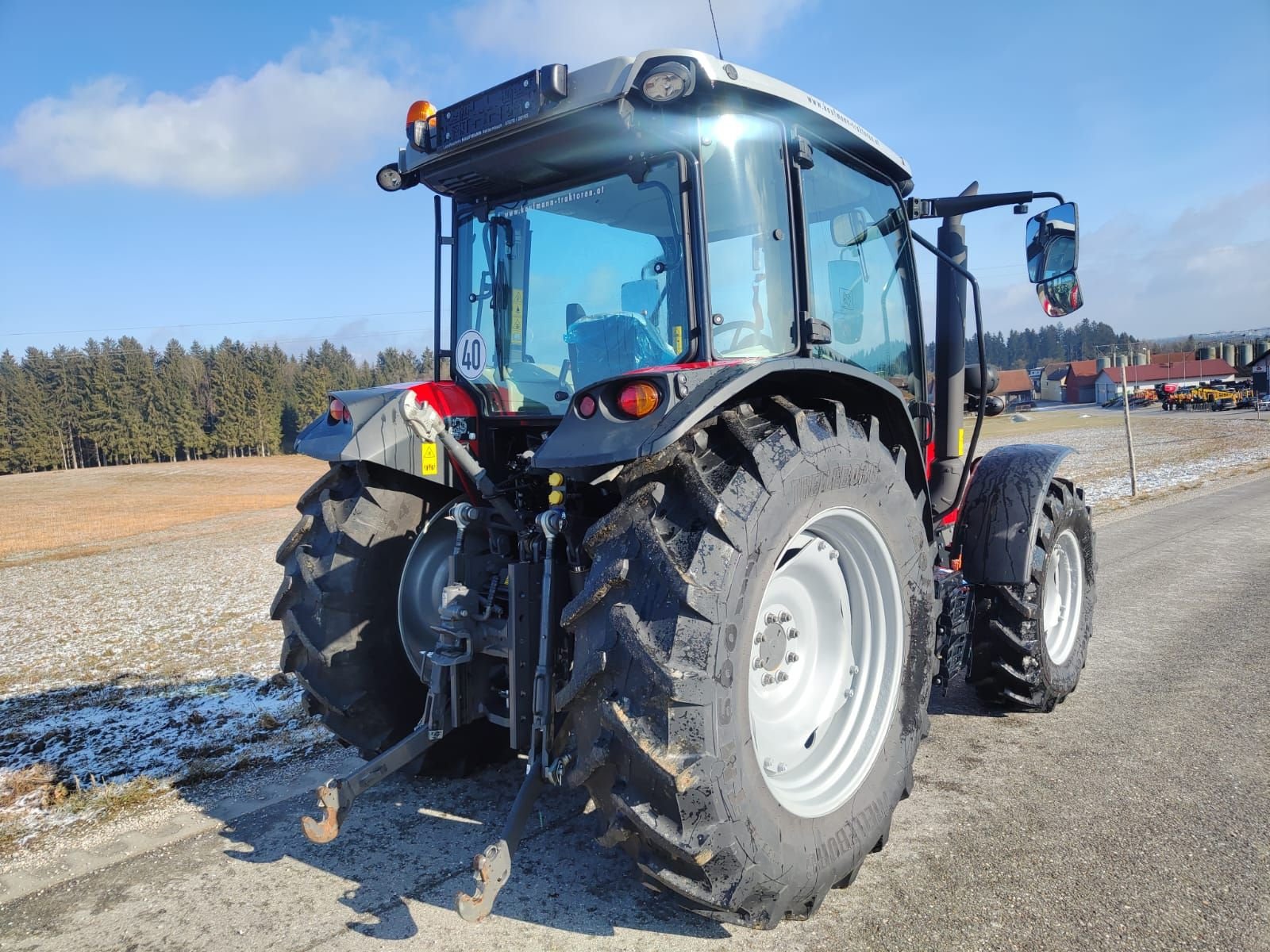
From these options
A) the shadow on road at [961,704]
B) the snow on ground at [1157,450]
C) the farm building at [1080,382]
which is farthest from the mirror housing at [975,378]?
the farm building at [1080,382]

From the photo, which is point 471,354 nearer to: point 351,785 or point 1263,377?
point 351,785

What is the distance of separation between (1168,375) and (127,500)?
100 metres

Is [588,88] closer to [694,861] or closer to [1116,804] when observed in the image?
[694,861]

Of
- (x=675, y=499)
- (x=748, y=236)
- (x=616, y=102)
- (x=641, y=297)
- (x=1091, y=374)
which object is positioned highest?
(x=1091, y=374)

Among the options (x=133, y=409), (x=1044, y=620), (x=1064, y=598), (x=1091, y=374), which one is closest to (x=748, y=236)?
(x=1044, y=620)

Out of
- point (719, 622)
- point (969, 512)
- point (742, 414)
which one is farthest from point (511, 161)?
point (969, 512)

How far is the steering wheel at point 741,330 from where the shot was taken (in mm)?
2682

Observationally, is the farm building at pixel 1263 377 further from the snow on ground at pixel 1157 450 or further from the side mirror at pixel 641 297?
the side mirror at pixel 641 297

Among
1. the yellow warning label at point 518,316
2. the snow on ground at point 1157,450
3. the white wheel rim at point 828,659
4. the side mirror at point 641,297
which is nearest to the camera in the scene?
the white wheel rim at point 828,659

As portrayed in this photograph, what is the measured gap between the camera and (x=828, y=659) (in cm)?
287

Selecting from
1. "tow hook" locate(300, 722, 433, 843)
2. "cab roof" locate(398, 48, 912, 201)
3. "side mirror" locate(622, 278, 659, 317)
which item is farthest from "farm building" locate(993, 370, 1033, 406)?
"tow hook" locate(300, 722, 433, 843)

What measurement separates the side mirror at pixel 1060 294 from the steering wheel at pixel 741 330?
162 cm

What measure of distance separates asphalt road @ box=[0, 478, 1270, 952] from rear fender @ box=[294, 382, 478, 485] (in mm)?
1424

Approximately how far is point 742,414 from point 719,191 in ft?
2.70
